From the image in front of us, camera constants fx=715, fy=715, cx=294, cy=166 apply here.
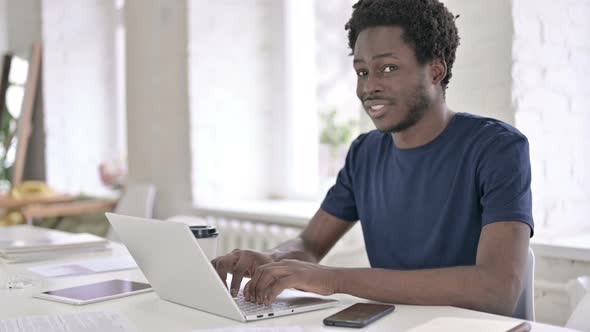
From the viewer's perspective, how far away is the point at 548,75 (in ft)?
6.93

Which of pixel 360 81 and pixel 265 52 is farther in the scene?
pixel 265 52

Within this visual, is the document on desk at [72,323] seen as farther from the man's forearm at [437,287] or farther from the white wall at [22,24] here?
the white wall at [22,24]

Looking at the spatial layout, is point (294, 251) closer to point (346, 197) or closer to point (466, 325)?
point (346, 197)

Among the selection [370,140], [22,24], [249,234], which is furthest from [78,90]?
[370,140]

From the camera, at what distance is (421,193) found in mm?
1642

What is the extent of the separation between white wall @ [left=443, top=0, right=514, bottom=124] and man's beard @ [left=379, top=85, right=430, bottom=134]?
514 millimetres

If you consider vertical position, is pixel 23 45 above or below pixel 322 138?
above

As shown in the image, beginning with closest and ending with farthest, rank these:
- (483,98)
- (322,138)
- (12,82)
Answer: (483,98) < (322,138) < (12,82)

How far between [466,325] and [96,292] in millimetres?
750

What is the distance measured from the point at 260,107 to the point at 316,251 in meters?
1.67

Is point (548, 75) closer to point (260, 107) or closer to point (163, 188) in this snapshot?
point (260, 107)

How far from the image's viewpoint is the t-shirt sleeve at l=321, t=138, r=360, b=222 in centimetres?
189

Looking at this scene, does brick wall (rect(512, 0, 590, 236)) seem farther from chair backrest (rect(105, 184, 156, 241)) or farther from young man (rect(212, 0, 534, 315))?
chair backrest (rect(105, 184, 156, 241))

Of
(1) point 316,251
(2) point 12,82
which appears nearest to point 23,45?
(2) point 12,82
